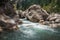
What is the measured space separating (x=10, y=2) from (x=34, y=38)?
41.4 ft

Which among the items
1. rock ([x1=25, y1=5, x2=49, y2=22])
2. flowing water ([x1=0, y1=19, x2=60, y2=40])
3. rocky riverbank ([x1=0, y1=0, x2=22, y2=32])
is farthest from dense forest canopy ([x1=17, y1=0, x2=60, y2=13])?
flowing water ([x1=0, y1=19, x2=60, y2=40])

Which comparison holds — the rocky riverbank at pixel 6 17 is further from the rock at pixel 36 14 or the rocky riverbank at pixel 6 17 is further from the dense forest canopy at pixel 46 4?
the dense forest canopy at pixel 46 4

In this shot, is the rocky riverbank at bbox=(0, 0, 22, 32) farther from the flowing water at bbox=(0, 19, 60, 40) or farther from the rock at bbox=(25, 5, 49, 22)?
the rock at bbox=(25, 5, 49, 22)

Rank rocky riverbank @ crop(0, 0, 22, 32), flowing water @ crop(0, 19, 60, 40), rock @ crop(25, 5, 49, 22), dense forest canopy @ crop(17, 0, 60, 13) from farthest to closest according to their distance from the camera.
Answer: dense forest canopy @ crop(17, 0, 60, 13) → rock @ crop(25, 5, 49, 22) → rocky riverbank @ crop(0, 0, 22, 32) → flowing water @ crop(0, 19, 60, 40)

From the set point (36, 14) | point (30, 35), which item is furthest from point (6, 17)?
point (36, 14)

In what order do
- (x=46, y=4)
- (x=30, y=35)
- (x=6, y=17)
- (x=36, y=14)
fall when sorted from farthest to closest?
(x=46, y=4), (x=36, y=14), (x=6, y=17), (x=30, y=35)

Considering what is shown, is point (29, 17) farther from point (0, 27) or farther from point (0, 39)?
point (0, 39)

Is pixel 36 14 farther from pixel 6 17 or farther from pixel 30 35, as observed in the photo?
pixel 30 35

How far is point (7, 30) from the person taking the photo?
75.5 feet

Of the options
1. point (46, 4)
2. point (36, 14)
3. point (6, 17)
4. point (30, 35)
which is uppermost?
point (6, 17)

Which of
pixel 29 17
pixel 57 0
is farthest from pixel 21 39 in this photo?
pixel 57 0

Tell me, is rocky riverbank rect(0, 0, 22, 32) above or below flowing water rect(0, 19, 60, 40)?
above

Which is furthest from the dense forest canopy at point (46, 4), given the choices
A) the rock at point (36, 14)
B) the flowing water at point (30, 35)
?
the flowing water at point (30, 35)

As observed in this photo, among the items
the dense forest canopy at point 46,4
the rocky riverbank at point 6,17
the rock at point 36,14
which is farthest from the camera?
the dense forest canopy at point 46,4
